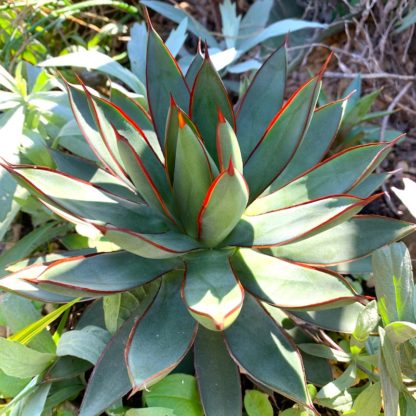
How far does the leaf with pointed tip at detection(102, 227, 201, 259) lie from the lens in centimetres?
76

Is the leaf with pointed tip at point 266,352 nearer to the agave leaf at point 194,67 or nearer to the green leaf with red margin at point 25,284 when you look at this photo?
the green leaf with red margin at point 25,284

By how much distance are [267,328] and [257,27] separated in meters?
1.26

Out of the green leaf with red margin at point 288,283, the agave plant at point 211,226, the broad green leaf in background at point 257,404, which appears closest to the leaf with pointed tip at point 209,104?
the agave plant at point 211,226

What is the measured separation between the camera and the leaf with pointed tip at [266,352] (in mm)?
830

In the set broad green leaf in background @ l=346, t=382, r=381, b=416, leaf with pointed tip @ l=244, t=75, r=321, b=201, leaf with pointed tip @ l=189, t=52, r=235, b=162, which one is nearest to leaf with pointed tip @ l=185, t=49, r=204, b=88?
leaf with pointed tip @ l=189, t=52, r=235, b=162

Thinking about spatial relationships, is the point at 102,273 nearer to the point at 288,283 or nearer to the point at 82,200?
the point at 82,200

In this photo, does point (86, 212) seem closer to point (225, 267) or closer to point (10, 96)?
point (225, 267)

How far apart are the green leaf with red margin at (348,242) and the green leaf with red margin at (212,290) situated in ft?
0.41

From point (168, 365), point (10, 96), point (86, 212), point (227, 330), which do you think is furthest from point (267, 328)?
point (10, 96)

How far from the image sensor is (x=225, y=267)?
0.89m

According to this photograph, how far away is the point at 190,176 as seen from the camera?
90 centimetres

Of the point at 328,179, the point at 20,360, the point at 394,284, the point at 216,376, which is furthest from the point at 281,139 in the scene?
the point at 20,360

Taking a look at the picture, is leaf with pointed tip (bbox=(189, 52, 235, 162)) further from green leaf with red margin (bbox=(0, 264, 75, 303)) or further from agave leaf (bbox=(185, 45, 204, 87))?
green leaf with red margin (bbox=(0, 264, 75, 303))

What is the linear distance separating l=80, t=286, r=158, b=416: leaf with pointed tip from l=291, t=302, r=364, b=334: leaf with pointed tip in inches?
11.1
